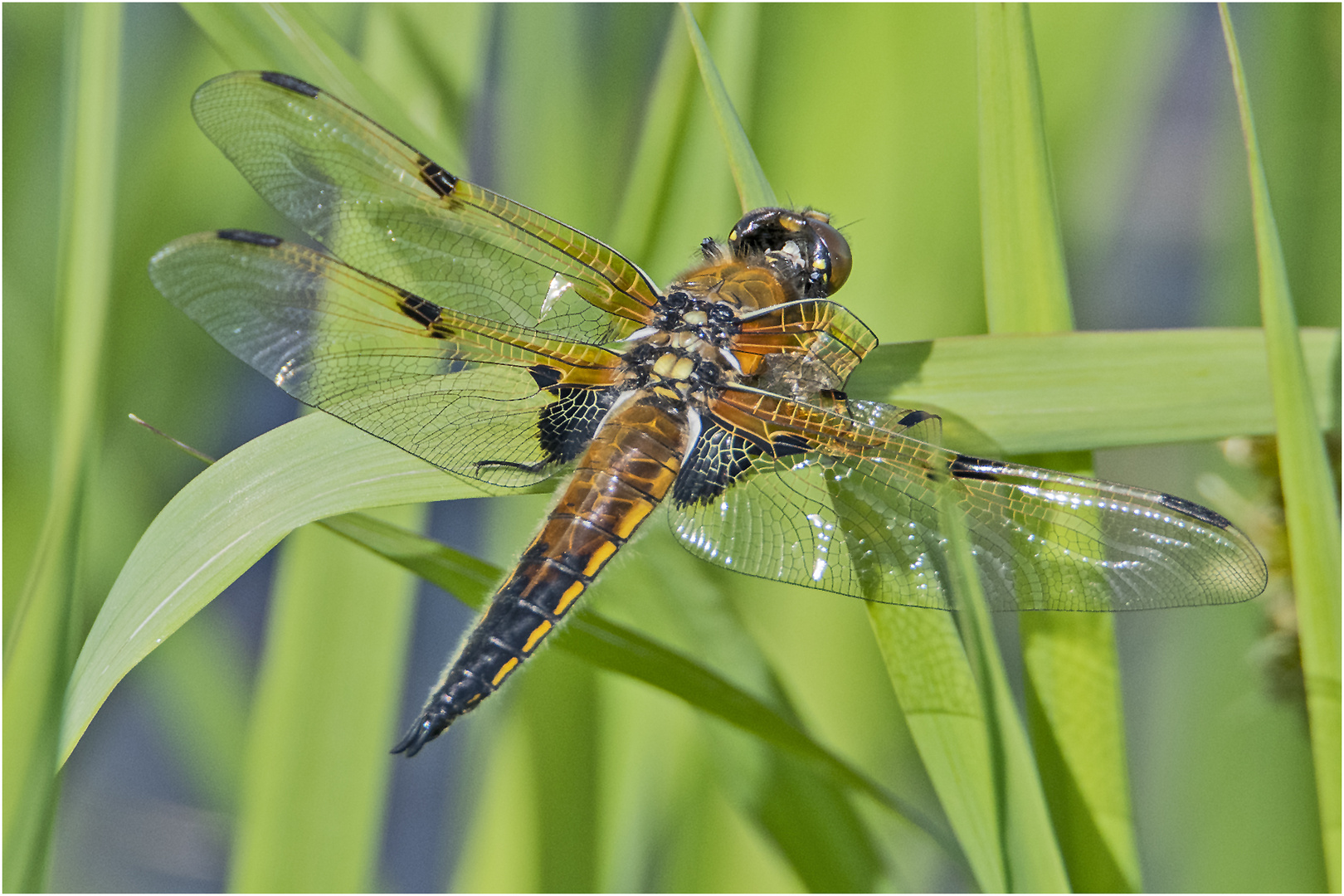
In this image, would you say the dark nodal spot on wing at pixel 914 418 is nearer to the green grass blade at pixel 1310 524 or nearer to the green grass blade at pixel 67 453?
the green grass blade at pixel 1310 524

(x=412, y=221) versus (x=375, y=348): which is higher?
(x=412, y=221)

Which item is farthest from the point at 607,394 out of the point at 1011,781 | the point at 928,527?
the point at 1011,781

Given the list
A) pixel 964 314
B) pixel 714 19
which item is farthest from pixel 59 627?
pixel 964 314

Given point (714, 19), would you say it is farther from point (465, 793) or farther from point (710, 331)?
point (465, 793)

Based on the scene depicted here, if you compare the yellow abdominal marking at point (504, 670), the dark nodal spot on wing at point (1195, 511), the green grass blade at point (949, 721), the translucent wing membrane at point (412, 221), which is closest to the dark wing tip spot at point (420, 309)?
the translucent wing membrane at point (412, 221)

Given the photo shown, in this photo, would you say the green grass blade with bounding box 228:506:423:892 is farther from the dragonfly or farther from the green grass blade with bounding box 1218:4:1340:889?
the green grass blade with bounding box 1218:4:1340:889

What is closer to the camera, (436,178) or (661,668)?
(661,668)

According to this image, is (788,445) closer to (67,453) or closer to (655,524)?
(655,524)
